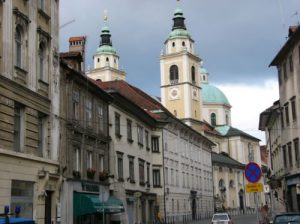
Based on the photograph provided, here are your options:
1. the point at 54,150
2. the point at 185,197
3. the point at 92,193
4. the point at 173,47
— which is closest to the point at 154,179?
the point at 185,197

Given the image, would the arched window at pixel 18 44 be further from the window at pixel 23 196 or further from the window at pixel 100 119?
the window at pixel 100 119

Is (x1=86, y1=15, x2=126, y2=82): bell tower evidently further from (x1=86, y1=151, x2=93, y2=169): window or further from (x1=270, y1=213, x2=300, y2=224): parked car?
(x1=270, y1=213, x2=300, y2=224): parked car

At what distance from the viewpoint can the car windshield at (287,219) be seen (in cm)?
1850

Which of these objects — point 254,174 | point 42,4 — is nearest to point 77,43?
point 42,4

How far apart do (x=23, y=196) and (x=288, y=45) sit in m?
21.7

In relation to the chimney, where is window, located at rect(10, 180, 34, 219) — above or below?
below

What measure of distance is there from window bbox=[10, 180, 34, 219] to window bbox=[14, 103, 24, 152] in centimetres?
150

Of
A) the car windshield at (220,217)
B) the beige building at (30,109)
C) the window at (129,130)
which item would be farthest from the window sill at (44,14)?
the car windshield at (220,217)

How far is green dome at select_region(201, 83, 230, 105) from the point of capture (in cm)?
13925

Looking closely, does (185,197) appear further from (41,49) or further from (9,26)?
(9,26)

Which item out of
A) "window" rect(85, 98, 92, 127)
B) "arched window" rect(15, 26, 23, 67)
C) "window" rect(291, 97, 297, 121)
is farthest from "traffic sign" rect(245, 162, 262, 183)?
"window" rect(291, 97, 297, 121)

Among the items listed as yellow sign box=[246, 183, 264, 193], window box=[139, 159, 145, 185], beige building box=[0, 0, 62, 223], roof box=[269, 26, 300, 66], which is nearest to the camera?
yellow sign box=[246, 183, 264, 193]

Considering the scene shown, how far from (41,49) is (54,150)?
4.95 m

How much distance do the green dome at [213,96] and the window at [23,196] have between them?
11680cm
